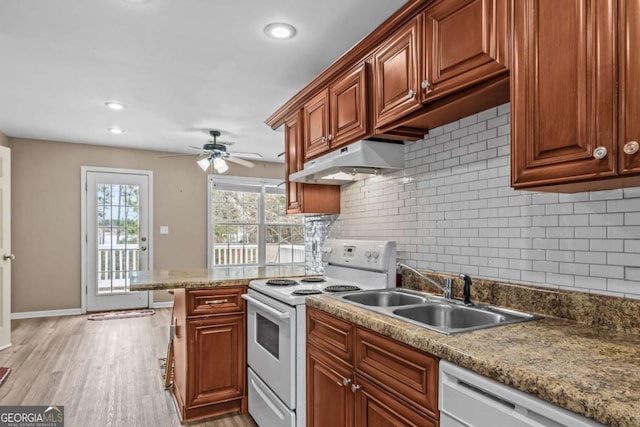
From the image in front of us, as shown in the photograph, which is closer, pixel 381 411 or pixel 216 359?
pixel 381 411

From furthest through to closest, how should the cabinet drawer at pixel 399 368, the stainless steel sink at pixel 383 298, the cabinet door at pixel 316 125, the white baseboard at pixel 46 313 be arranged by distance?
1. the white baseboard at pixel 46 313
2. the cabinet door at pixel 316 125
3. the stainless steel sink at pixel 383 298
4. the cabinet drawer at pixel 399 368

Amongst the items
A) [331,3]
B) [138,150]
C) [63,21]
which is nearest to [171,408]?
[63,21]

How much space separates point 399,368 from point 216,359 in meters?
1.63

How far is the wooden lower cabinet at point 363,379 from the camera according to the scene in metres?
1.28

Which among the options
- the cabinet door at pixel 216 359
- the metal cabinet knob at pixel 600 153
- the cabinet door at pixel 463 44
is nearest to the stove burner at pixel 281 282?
the cabinet door at pixel 216 359

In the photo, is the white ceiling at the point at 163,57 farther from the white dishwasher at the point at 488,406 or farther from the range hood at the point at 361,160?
the white dishwasher at the point at 488,406

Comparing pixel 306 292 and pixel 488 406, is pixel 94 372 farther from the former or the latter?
pixel 488 406

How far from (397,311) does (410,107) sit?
0.95 m

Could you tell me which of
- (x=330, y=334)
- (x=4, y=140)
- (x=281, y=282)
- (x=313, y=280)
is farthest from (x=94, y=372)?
(x=4, y=140)

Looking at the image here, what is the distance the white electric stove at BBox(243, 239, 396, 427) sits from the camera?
2.05 meters

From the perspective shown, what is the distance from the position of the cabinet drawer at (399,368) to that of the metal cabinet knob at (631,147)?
31.2 inches

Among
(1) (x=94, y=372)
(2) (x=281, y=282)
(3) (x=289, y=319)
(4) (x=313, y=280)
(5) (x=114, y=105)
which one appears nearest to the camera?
(3) (x=289, y=319)

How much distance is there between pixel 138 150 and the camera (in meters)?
5.90

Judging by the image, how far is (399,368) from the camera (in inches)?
54.6
